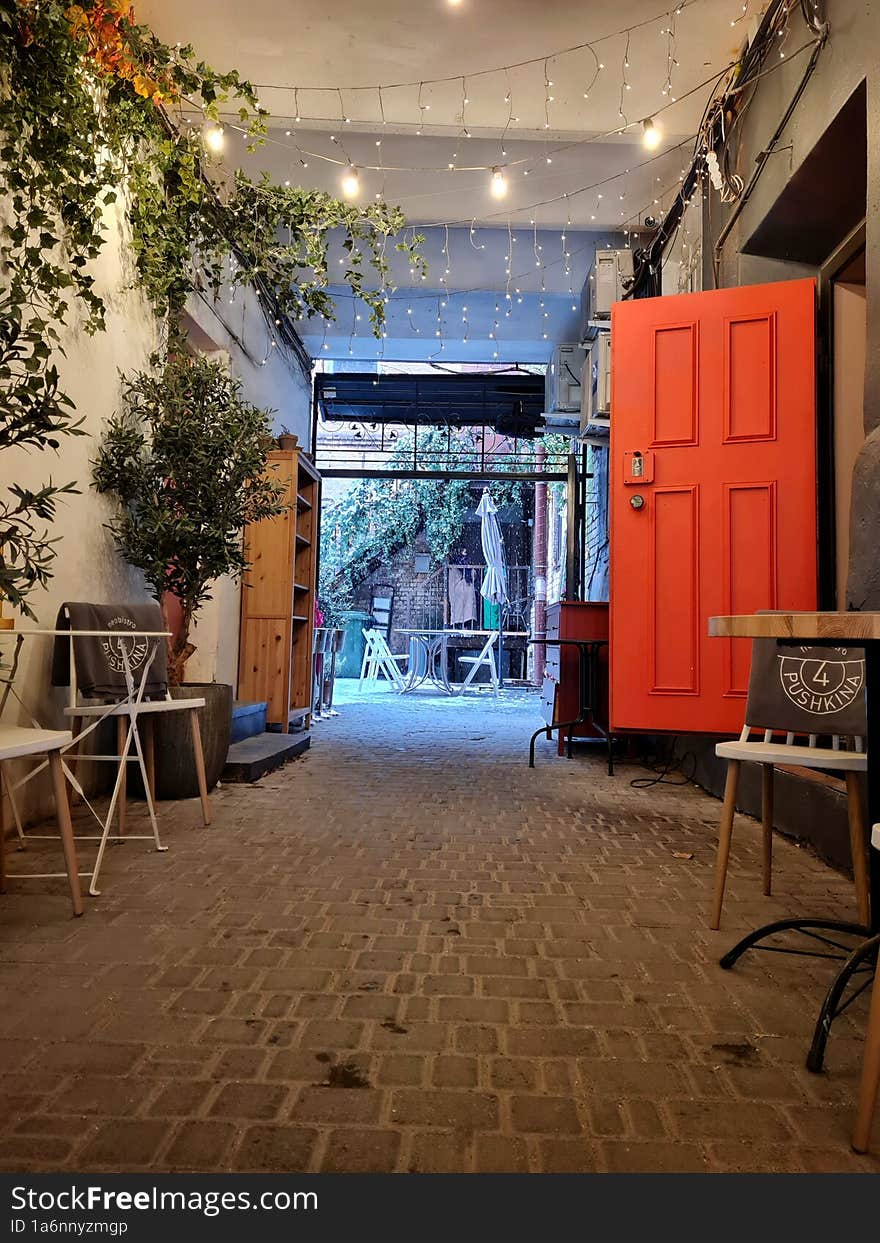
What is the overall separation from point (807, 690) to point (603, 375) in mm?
4101

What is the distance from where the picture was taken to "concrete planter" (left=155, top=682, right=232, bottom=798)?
11.5 ft

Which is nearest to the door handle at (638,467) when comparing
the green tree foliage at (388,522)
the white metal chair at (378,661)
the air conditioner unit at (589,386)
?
the air conditioner unit at (589,386)

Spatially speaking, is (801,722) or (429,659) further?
(429,659)

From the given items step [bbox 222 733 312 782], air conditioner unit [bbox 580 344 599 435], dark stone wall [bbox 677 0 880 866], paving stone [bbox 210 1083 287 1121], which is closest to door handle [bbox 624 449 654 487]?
dark stone wall [bbox 677 0 880 866]

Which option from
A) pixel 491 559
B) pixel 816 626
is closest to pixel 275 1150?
pixel 816 626

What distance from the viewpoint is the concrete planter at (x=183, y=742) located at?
3.50 meters

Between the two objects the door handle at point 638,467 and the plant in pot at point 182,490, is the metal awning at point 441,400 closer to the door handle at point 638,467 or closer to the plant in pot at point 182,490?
the plant in pot at point 182,490

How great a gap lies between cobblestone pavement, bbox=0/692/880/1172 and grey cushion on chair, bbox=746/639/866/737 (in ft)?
1.80

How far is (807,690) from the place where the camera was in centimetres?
219

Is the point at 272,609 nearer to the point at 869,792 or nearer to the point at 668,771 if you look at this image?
the point at 668,771

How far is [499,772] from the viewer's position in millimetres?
4523

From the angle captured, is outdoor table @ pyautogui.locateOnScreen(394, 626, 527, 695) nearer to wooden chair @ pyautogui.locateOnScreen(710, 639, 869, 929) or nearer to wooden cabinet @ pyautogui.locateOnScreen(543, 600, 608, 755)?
wooden cabinet @ pyautogui.locateOnScreen(543, 600, 608, 755)

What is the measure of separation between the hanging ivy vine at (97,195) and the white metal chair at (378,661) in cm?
695

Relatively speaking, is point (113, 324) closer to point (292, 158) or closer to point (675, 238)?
point (292, 158)
